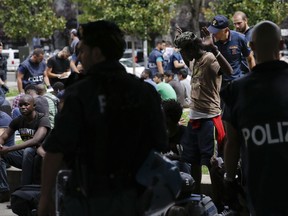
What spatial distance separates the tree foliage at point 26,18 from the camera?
4200 cm

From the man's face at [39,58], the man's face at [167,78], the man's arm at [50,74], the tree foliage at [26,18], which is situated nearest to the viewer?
the man's face at [39,58]

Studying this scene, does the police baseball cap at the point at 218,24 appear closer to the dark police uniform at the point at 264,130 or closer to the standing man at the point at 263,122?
the standing man at the point at 263,122

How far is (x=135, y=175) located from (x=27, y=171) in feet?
15.0

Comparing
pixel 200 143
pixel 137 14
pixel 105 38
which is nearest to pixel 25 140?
pixel 200 143

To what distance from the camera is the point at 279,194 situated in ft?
14.0

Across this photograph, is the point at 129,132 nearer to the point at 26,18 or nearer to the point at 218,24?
the point at 218,24

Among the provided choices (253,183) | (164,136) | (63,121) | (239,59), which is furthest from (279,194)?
(239,59)

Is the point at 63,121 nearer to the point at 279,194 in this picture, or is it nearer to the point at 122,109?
Answer: the point at 122,109

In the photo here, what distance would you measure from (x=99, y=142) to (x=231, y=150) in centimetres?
91

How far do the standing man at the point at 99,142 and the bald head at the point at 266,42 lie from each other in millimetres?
761

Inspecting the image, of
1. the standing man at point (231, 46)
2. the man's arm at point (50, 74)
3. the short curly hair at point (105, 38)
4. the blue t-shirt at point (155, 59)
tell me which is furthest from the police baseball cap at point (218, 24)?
the blue t-shirt at point (155, 59)

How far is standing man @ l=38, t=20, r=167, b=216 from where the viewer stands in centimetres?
401

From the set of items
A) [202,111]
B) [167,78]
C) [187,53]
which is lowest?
[167,78]

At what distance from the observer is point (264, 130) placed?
4.29m
